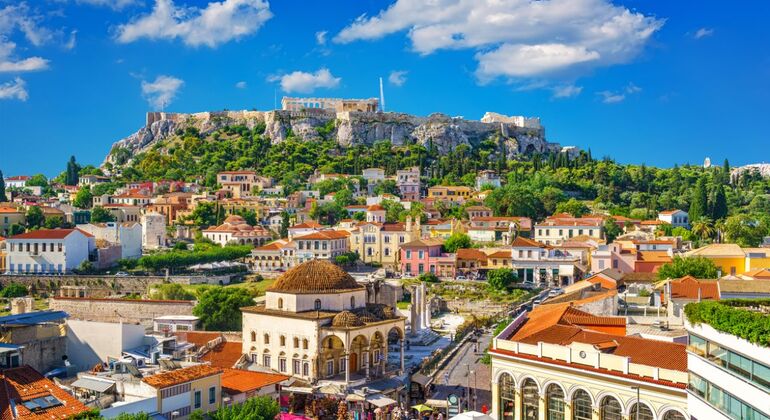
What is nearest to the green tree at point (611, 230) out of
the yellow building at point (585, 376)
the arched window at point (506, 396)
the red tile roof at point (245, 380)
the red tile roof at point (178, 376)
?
the red tile roof at point (245, 380)

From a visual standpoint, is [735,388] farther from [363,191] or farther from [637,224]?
[363,191]

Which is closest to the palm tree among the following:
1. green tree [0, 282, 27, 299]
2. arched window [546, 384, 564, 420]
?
arched window [546, 384, 564, 420]

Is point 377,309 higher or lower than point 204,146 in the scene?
lower

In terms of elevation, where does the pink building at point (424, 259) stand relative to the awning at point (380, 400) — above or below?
above

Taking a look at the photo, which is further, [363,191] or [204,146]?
[204,146]

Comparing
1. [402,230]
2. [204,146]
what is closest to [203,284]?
[402,230]

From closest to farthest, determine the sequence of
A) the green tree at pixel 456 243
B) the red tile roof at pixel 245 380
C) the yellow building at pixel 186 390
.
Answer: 1. the yellow building at pixel 186 390
2. the red tile roof at pixel 245 380
3. the green tree at pixel 456 243

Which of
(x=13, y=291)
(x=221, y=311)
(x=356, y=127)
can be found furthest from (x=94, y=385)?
(x=356, y=127)

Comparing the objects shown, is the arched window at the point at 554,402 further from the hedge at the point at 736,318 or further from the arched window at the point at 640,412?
the hedge at the point at 736,318
